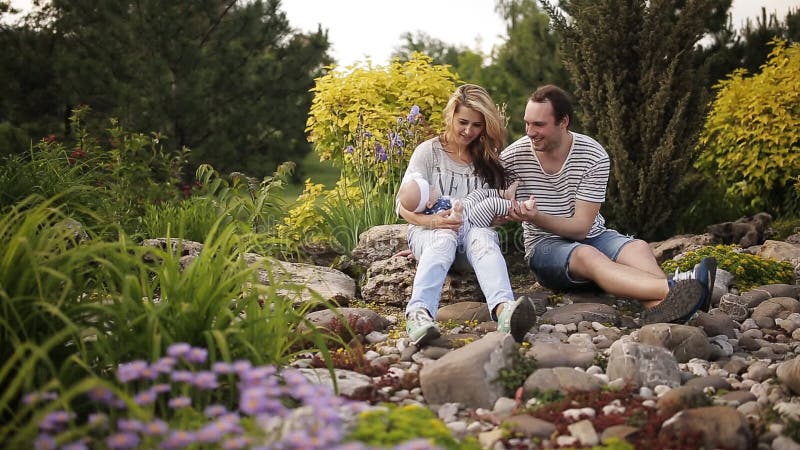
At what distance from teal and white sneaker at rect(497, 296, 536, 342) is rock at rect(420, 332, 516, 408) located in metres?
0.47

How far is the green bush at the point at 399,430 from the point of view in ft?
7.39

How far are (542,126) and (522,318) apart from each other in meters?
1.33

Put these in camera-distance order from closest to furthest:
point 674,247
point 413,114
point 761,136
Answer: point 413,114, point 674,247, point 761,136

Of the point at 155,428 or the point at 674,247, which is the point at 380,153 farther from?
the point at 155,428

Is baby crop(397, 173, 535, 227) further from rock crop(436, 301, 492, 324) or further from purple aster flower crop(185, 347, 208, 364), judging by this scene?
purple aster flower crop(185, 347, 208, 364)

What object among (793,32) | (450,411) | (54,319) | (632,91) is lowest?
(450,411)

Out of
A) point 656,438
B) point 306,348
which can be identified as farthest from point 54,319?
point 656,438

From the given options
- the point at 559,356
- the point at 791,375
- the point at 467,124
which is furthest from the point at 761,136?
the point at 559,356

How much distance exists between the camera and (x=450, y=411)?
2992 mm

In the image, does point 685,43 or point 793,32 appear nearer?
point 685,43

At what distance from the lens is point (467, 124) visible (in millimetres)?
4340

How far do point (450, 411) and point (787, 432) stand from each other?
115 cm

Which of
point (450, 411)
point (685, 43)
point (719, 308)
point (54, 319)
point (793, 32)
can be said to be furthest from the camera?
point (793, 32)

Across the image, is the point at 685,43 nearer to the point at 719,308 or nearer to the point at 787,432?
the point at 719,308
